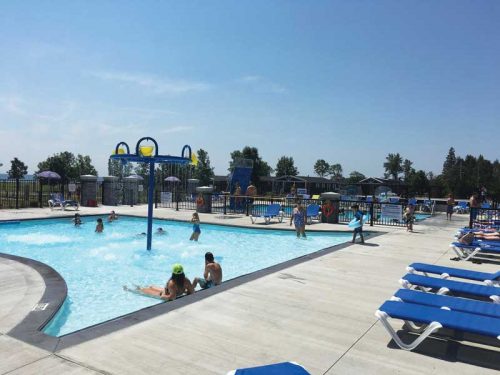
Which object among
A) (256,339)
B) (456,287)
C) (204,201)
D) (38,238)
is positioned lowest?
(38,238)

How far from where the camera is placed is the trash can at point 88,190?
2555 centimetres

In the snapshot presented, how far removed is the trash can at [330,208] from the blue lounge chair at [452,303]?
1426cm

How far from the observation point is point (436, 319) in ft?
14.3

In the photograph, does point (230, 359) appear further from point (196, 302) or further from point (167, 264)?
point (167, 264)

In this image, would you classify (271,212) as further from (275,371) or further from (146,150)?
(275,371)

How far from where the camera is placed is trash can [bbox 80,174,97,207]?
2555cm

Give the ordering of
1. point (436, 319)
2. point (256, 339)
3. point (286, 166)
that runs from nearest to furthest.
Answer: point (436, 319)
point (256, 339)
point (286, 166)

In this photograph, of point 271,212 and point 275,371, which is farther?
point 271,212

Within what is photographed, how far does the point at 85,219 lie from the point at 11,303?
1552 centimetres

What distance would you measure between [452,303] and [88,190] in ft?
80.7

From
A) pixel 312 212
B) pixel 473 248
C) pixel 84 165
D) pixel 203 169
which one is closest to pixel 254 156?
pixel 203 169

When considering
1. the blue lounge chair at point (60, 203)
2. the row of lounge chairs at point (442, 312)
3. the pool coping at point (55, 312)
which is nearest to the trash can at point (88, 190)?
the blue lounge chair at point (60, 203)

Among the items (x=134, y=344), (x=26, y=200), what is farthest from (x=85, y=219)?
(x=134, y=344)

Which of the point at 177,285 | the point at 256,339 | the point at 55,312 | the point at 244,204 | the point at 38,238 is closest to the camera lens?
the point at 256,339
